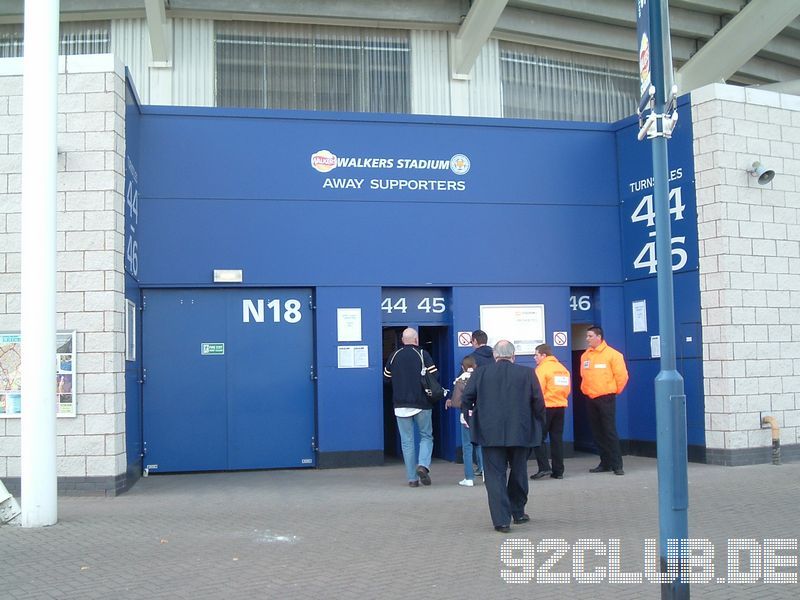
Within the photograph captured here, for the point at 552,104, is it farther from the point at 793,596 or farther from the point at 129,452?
the point at 793,596

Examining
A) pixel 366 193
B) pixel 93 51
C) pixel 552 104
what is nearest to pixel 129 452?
pixel 366 193

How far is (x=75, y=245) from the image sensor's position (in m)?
10.1

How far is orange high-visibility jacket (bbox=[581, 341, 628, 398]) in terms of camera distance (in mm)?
11516

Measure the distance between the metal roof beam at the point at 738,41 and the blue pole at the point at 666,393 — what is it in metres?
13.0

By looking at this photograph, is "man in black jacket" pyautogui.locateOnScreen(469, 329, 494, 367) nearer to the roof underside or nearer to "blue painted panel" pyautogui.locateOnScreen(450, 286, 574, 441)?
"blue painted panel" pyautogui.locateOnScreen(450, 286, 574, 441)

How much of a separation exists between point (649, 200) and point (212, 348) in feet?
22.1

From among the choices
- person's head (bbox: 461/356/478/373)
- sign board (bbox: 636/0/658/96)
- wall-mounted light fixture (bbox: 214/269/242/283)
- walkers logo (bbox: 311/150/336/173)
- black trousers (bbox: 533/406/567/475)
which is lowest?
black trousers (bbox: 533/406/567/475)

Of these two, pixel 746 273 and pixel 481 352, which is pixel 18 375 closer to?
pixel 481 352

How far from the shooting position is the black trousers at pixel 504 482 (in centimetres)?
779

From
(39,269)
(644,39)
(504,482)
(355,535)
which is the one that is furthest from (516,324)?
(644,39)

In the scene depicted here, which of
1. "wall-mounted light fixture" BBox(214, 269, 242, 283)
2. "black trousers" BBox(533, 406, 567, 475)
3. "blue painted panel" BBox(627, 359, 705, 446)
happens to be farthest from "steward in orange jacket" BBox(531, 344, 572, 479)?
"wall-mounted light fixture" BBox(214, 269, 242, 283)

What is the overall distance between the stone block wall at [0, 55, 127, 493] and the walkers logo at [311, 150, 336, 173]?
10.0ft

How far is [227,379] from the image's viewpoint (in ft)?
39.9

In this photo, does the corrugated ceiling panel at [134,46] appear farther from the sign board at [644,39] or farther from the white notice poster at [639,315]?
the sign board at [644,39]
